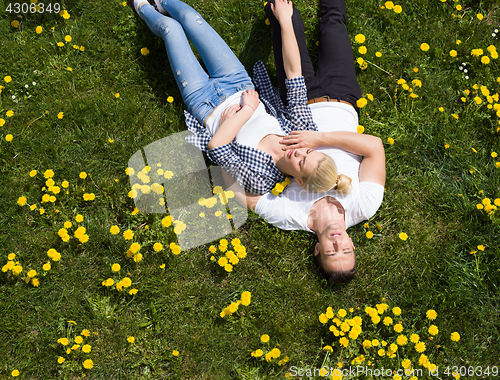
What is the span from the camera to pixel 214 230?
344 cm

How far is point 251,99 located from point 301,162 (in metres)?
0.83

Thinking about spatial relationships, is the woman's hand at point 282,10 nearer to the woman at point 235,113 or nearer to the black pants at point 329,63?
the black pants at point 329,63

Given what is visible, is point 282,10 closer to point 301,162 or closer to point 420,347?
point 301,162

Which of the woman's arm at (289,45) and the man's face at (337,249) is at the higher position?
the woman's arm at (289,45)

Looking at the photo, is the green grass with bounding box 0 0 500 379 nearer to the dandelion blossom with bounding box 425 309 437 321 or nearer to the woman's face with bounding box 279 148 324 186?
the dandelion blossom with bounding box 425 309 437 321

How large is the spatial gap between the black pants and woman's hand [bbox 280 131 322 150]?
19.4 inches

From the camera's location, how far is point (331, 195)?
3160mm

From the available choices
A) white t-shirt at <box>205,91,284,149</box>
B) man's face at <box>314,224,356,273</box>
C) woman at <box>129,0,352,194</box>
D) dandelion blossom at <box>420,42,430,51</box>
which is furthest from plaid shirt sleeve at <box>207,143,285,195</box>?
dandelion blossom at <box>420,42,430,51</box>

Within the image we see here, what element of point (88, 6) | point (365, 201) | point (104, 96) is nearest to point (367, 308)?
point (365, 201)

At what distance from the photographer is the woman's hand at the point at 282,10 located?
11.5ft

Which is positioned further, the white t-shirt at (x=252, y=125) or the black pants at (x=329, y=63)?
the black pants at (x=329, y=63)

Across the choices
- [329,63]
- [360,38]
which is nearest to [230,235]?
[329,63]

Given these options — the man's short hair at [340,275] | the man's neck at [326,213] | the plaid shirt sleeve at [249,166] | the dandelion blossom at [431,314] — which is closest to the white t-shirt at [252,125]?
the plaid shirt sleeve at [249,166]

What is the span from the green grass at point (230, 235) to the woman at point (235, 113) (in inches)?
15.2
